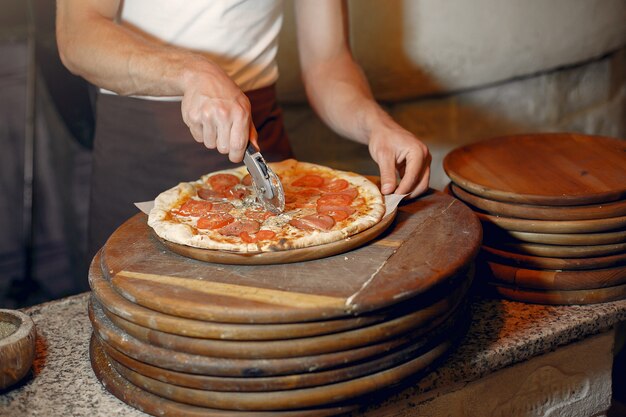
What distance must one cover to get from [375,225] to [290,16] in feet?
5.24

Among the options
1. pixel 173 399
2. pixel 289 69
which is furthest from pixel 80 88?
pixel 173 399

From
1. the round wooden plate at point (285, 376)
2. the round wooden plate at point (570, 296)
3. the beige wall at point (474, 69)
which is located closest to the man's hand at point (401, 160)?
the round wooden plate at point (570, 296)

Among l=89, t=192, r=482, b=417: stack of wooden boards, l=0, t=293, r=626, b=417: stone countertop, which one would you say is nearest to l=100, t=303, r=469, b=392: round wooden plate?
l=89, t=192, r=482, b=417: stack of wooden boards

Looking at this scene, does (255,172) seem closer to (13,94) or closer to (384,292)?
(384,292)

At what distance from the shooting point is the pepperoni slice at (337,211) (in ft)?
5.56

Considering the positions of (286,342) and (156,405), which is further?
(156,405)

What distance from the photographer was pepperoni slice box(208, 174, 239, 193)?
1934 mm

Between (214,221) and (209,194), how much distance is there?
0.76ft

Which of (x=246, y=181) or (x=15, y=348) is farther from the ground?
(x=246, y=181)

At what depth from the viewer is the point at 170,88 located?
5.87 feet

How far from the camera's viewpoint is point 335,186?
1.94 meters

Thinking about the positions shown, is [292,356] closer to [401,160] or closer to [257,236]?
[257,236]

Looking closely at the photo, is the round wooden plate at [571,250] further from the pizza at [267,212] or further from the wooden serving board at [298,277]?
the pizza at [267,212]

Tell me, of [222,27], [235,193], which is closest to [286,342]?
[235,193]
